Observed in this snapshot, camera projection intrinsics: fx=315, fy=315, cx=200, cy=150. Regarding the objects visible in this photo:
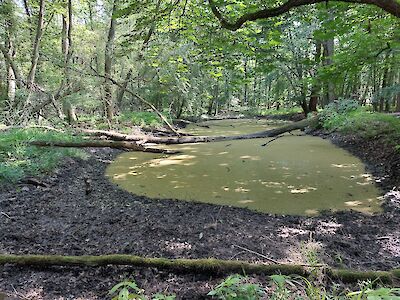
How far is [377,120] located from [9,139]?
28.3 ft

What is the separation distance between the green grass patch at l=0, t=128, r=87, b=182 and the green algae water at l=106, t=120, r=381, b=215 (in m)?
1.10

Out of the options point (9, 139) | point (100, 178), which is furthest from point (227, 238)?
point (9, 139)

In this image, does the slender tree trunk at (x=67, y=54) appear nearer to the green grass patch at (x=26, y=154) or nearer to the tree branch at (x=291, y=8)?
the green grass patch at (x=26, y=154)

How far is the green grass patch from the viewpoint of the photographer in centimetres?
489

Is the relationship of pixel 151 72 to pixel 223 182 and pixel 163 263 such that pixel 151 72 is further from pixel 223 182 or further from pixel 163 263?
pixel 163 263

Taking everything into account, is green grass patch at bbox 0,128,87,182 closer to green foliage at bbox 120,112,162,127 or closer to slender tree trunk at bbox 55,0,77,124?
slender tree trunk at bbox 55,0,77,124

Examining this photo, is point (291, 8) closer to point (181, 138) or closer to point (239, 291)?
point (181, 138)

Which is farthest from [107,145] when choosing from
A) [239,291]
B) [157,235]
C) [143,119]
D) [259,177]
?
[143,119]

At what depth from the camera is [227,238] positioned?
3262 mm

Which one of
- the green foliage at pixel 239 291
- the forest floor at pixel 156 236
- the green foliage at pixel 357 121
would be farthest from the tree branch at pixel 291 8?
the green foliage at pixel 239 291

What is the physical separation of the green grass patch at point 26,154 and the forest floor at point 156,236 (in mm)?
361

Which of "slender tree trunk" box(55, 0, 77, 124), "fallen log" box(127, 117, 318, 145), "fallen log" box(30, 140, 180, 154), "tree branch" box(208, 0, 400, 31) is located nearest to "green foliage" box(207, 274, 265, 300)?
"tree branch" box(208, 0, 400, 31)

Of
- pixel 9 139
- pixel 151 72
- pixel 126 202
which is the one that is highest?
pixel 151 72

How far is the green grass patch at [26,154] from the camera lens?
489cm
